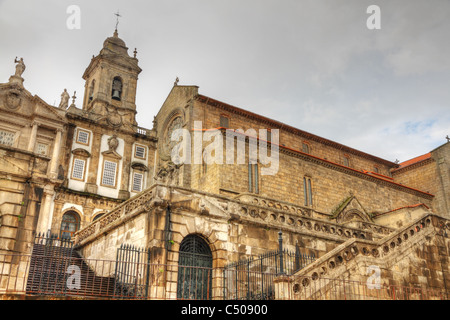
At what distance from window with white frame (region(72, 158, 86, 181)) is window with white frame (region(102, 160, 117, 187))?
5.04 ft

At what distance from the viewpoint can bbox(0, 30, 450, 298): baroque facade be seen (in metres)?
13.0

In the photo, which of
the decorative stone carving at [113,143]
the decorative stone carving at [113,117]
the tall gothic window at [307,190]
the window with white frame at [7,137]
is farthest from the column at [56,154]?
the tall gothic window at [307,190]

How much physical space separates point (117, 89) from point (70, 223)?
1268 centimetres

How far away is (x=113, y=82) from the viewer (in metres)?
35.8

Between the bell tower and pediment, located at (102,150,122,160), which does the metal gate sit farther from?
the bell tower

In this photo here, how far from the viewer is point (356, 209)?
85.2ft

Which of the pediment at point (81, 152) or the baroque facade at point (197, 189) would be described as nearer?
the baroque facade at point (197, 189)

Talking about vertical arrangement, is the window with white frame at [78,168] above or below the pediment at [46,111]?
below

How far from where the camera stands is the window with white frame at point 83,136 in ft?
102

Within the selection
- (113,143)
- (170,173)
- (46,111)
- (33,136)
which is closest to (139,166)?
(113,143)

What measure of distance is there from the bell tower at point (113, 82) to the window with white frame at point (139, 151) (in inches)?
85.1

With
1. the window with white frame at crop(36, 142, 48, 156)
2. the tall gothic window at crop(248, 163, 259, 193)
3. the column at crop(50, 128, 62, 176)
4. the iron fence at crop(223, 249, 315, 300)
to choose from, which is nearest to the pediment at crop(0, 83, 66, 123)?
the column at crop(50, 128, 62, 176)

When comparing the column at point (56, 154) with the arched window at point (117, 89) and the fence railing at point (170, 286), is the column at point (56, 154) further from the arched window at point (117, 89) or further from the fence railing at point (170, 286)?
the fence railing at point (170, 286)
